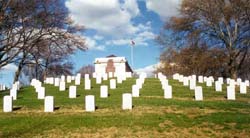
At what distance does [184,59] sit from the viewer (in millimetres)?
42250

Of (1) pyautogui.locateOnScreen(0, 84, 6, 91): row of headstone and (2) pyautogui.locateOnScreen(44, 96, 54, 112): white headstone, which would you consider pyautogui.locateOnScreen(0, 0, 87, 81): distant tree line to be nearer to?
(1) pyautogui.locateOnScreen(0, 84, 6, 91): row of headstone

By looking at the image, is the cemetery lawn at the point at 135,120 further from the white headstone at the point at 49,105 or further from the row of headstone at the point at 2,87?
the row of headstone at the point at 2,87

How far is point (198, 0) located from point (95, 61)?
59.7m

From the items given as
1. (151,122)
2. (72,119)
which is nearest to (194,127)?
(151,122)

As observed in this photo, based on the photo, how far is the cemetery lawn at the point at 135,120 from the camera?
13.7m

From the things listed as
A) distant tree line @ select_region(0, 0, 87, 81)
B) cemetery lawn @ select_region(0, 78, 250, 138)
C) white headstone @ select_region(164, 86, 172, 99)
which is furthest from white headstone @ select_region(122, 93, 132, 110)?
→ distant tree line @ select_region(0, 0, 87, 81)

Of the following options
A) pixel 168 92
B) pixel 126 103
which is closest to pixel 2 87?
pixel 168 92

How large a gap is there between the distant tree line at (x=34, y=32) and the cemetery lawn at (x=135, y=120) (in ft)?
53.8

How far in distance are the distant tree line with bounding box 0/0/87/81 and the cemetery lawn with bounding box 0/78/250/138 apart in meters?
16.4

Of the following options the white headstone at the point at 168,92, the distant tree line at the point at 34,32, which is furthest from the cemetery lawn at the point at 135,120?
the distant tree line at the point at 34,32

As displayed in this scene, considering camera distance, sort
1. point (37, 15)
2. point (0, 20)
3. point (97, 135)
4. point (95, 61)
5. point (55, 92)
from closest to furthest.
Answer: point (97, 135) → point (55, 92) → point (0, 20) → point (37, 15) → point (95, 61)

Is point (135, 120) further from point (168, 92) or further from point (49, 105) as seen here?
point (168, 92)

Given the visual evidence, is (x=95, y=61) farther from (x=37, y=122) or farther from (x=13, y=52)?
(x=37, y=122)

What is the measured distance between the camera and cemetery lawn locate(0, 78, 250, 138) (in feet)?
→ 44.8
